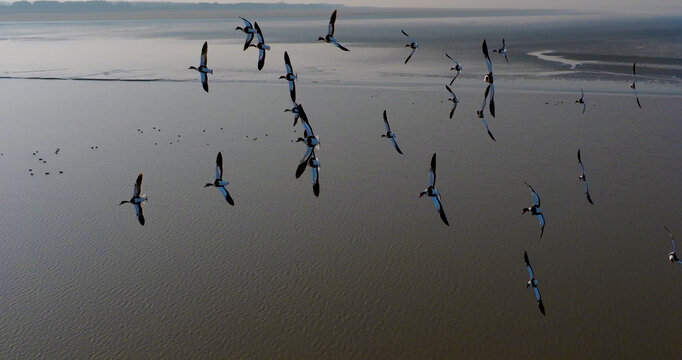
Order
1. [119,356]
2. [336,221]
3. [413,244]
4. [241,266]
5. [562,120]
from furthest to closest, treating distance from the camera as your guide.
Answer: [562,120] < [336,221] < [413,244] < [241,266] < [119,356]

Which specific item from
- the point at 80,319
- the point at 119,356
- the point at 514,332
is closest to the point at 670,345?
the point at 514,332

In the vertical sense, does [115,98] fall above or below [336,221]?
above

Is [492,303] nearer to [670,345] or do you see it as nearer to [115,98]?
[670,345]

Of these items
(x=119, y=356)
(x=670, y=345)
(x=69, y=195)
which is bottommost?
(x=670, y=345)

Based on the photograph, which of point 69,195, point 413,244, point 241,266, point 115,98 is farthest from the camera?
point 115,98

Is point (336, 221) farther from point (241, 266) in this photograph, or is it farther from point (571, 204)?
point (571, 204)

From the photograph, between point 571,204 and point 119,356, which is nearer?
point 119,356

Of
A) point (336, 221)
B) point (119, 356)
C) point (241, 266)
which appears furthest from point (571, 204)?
point (119, 356)
